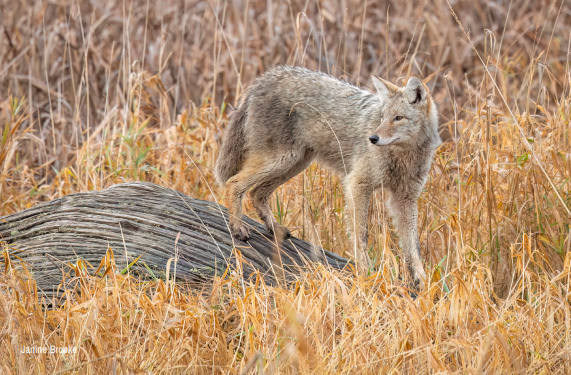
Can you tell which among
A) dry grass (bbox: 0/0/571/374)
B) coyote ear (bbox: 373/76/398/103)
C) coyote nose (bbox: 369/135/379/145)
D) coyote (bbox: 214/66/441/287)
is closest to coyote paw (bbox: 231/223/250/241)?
coyote (bbox: 214/66/441/287)

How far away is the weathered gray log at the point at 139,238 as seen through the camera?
399cm

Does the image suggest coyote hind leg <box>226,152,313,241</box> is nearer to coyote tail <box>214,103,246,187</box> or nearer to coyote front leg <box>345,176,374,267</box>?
coyote tail <box>214,103,246,187</box>

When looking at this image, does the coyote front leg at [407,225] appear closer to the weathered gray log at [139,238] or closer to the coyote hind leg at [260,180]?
the weathered gray log at [139,238]

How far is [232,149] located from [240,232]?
2.82 feet

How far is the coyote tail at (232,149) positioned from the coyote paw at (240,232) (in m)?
0.69

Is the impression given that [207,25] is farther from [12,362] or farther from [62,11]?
[12,362]

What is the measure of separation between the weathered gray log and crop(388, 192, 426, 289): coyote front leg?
523 mm

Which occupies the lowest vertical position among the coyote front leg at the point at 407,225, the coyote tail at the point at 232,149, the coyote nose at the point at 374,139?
the coyote front leg at the point at 407,225

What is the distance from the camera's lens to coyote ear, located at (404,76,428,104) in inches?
182

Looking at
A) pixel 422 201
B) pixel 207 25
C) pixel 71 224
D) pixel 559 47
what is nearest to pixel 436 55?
pixel 559 47

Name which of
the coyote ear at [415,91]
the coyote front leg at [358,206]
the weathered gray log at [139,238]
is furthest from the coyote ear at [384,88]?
the weathered gray log at [139,238]

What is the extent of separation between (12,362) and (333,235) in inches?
109

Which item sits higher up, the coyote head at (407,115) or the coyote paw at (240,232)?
the coyote head at (407,115)

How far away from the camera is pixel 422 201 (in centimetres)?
524
